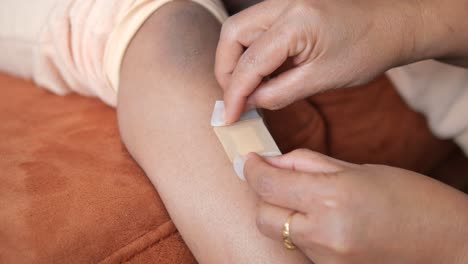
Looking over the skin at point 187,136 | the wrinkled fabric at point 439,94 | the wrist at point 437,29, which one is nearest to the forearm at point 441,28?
the wrist at point 437,29

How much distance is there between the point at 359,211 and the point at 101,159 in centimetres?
42

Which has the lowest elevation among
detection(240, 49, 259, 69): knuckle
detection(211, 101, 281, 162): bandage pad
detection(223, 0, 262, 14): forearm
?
detection(211, 101, 281, 162): bandage pad

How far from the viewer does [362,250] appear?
51 cm

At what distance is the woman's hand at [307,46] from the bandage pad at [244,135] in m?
0.02

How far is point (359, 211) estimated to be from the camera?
19.7 inches

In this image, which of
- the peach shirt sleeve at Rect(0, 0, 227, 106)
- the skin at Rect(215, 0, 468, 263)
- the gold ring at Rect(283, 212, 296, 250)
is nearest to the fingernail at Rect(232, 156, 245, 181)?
the skin at Rect(215, 0, 468, 263)

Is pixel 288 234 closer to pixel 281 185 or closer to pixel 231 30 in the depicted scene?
pixel 281 185

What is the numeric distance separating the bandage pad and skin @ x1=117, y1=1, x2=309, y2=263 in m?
0.01

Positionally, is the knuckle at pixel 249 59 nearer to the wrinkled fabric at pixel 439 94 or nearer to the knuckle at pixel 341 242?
the knuckle at pixel 341 242

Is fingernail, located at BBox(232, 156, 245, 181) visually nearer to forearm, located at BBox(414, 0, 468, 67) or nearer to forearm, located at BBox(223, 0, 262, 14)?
forearm, located at BBox(414, 0, 468, 67)

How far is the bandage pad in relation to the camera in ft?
2.15

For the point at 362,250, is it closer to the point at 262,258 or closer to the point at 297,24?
the point at 262,258

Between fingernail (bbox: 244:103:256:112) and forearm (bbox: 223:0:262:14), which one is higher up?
forearm (bbox: 223:0:262:14)

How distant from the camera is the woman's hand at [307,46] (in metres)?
0.61
